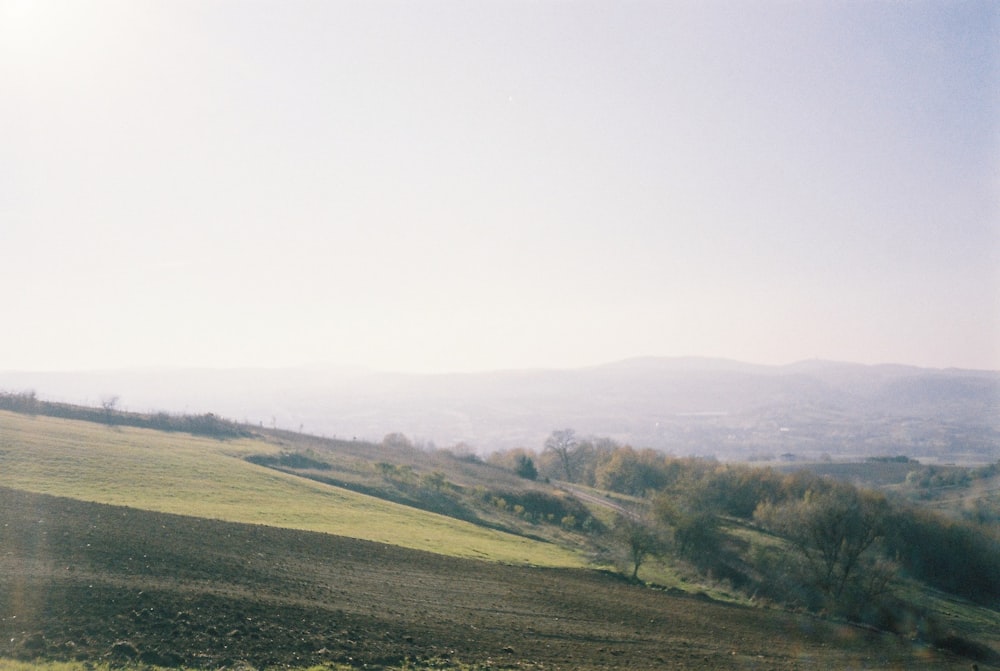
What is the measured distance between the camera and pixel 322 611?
23.2 meters

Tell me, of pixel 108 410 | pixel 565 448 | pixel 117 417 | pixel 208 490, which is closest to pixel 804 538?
pixel 208 490

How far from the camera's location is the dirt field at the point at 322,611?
61.3ft

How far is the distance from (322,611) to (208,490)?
26659 millimetres

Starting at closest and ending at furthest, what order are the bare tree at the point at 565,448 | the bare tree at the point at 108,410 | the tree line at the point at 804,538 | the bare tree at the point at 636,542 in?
the bare tree at the point at 636,542 < the tree line at the point at 804,538 < the bare tree at the point at 108,410 < the bare tree at the point at 565,448

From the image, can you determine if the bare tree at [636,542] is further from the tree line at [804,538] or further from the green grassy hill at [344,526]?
the green grassy hill at [344,526]

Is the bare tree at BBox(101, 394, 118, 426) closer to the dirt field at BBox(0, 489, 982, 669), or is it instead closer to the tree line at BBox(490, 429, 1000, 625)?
the dirt field at BBox(0, 489, 982, 669)

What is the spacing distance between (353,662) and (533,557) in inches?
1063

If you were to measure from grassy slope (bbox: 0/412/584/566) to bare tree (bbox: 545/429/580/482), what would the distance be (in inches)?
2584

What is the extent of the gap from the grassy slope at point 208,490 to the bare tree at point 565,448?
6564 centimetres

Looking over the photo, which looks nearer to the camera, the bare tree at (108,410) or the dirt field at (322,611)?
the dirt field at (322,611)

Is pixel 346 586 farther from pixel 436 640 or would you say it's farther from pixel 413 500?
pixel 413 500

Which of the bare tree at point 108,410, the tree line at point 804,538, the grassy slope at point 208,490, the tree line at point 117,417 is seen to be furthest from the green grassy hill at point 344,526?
the bare tree at point 108,410

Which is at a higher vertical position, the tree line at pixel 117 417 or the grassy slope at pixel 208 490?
the tree line at pixel 117 417

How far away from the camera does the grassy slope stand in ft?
127
